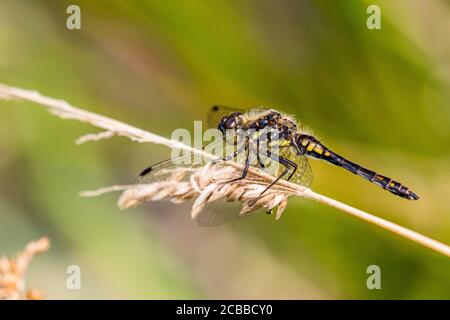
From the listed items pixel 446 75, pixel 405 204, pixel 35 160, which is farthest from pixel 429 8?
pixel 35 160

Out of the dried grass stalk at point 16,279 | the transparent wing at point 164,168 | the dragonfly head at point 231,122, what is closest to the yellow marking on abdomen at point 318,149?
the dragonfly head at point 231,122

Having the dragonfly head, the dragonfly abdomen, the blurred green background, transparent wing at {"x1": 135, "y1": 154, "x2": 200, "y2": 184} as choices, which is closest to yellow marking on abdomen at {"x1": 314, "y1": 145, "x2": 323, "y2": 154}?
the dragonfly abdomen

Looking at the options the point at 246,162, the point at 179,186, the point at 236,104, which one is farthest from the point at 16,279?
the point at 236,104

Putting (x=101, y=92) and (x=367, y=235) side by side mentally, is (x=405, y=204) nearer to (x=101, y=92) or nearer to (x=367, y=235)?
(x=367, y=235)

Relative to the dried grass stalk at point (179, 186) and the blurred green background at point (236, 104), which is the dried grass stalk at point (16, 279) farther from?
A: the blurred green background at point (236, 104)

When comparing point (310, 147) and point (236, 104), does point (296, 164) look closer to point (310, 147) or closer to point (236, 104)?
point (310, 147)

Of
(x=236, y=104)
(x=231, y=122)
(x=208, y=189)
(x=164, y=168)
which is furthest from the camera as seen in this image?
(x=236, y=104)
